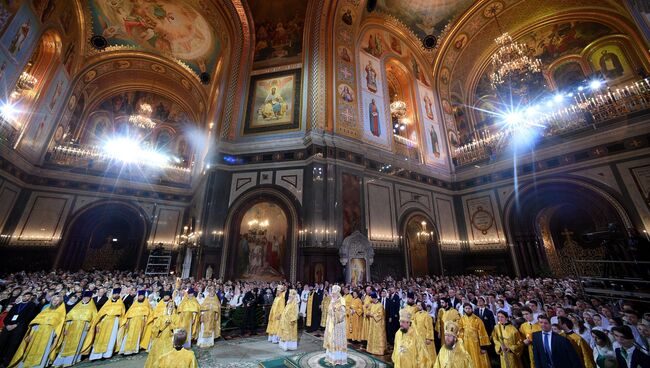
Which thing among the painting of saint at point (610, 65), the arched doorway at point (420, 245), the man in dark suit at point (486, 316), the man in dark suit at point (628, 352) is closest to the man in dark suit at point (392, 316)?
the man in dark suit at point (486, 316)

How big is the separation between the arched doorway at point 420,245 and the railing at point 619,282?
5.47 m

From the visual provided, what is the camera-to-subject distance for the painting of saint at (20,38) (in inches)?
382

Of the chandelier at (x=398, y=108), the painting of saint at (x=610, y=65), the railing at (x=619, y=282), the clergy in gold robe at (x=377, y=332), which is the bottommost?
the clergy in gold robe at (x=377, y=332)

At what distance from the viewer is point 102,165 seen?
51.0ft

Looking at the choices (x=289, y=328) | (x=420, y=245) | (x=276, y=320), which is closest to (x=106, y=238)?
(x=276, y=320)

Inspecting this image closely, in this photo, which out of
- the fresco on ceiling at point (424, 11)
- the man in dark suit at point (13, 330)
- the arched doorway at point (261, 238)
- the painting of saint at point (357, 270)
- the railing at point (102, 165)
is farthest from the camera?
the fresco on ceiling at point (424, 11)

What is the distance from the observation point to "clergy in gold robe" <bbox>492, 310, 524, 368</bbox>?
3958 mm

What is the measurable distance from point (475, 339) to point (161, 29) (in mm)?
20276

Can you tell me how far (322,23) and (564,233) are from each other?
1499cm

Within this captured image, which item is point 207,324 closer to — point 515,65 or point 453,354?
point 453,354

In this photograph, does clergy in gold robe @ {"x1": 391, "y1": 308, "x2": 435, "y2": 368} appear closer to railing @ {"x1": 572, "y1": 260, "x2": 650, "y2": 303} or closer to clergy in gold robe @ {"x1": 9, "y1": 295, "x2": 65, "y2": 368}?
railing @ {"x1": 572, "y1": 260, "x2": 650, "y2": 303}

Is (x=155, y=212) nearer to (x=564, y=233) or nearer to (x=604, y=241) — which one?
(x=604, y=241)

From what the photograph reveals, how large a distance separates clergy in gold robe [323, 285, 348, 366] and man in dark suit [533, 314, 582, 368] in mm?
2751

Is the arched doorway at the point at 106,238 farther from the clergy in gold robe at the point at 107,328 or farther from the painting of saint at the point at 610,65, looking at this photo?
the painting of saint at the point at 610,65
